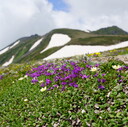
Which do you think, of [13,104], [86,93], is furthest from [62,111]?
[13,104]

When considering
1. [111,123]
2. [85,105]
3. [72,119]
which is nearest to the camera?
[111,123]

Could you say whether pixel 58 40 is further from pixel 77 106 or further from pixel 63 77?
A: pixel 77 106

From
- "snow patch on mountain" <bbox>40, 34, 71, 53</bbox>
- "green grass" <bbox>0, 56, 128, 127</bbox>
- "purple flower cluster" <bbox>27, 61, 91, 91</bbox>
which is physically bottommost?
"green grass" <bbox>0, 56, 128, 127</bbox>

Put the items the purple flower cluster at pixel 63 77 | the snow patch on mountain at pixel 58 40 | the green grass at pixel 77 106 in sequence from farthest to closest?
1. the snow patch on mountain at pixel 58 40
2. the purple flower cluster at pixel 63 77
3. the green grass at pixel 77 106

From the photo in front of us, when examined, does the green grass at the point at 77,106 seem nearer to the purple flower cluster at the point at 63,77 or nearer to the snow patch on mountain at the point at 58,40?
the purple flower cluster at the point at 63,77

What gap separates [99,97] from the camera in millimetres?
8320

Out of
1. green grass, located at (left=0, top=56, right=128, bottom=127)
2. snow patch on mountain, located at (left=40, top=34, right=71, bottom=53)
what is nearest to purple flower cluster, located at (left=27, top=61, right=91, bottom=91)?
green grass, located at (left=0, top=56, right=128, bottom=127)

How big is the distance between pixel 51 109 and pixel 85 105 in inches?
60.0

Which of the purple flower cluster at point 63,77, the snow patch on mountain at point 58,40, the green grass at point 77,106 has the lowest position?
the green grass at point 77,106

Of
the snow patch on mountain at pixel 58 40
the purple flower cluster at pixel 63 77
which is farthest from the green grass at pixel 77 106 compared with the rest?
the snow patch on mountain at pixel 58 40

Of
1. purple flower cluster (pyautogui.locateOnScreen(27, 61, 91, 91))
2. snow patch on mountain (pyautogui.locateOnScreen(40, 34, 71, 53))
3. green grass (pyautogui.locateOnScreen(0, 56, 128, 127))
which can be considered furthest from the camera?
snow patch on mountain (pyautogui.locateOnScreen(40, 34, 71, 53))

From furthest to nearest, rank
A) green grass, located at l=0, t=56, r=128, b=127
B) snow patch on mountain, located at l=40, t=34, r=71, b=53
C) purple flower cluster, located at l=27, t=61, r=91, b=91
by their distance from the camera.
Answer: snow patch on mountain, located at l=40, t=34, r=71, b=53, purple flower cluster, located at l=27, t=61, r=91, b=91, green grass, located at l=0, t=56, r=128, b=127

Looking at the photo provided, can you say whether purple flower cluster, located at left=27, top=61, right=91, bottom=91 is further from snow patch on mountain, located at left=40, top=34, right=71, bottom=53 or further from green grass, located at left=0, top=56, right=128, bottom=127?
snow patch on mountain, located at left=40, top=34, right=71, bottom=53

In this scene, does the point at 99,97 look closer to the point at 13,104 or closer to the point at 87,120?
the point at 87,120
